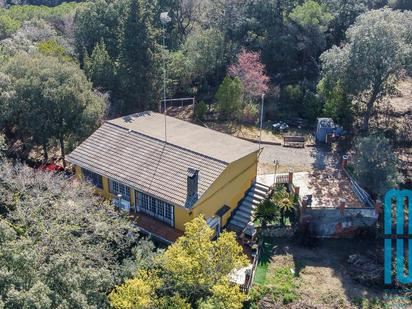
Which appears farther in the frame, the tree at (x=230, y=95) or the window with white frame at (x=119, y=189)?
the tree at (x=230, y=95)

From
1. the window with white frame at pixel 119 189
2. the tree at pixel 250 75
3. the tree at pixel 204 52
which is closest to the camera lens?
the window with white frame at pixel 119 189

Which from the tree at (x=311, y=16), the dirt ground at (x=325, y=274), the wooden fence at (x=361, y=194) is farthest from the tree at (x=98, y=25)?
the dirt ground at (x=325, y=274)

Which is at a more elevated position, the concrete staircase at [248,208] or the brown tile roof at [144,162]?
the brown tile roof at [144,162]

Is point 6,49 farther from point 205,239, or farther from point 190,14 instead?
point 205,239

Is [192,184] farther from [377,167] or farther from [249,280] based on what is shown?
[377,167]

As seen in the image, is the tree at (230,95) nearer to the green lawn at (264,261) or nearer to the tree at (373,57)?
the tree at (373,57)

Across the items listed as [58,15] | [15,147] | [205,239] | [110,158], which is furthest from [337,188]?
[58,15]

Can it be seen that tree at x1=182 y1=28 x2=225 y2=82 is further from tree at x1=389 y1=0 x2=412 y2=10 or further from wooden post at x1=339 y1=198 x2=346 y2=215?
wooden post at x1=339 y1=198 x2=346 y2=215

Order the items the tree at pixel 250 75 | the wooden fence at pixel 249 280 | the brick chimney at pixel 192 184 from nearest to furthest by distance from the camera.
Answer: the wooden fence at pixel 249 280, the brick chimney at pixel 192 184, the tree at pixel 250 75
